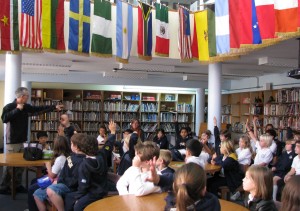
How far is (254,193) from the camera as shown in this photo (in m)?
2.59

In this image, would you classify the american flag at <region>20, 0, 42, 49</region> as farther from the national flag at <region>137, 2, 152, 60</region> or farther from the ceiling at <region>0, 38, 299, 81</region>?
the ceiling at <region>0, 38, 299, 81</region>

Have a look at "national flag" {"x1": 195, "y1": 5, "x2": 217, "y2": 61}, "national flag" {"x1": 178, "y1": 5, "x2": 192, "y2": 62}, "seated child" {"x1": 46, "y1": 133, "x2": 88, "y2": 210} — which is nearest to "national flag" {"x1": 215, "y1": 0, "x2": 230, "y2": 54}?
"national flag" {"x1": 195, "y1": 5, "x2": 217, "y2": 61}

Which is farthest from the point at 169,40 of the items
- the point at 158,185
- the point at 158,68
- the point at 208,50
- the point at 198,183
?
the point at 198,183

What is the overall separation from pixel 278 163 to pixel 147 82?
7.64 metres

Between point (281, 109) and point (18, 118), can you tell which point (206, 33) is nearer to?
point (18, 118)

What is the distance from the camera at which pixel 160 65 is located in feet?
33.0

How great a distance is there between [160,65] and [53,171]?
21.2 ft

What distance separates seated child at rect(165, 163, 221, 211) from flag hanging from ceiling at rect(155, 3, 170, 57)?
5259mm

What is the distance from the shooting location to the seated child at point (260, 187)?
2.48 meters

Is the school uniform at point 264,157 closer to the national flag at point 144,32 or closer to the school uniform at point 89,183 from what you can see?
the national flag at point 144,32

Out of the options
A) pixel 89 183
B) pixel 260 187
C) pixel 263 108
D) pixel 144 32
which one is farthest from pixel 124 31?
pixel 263 108

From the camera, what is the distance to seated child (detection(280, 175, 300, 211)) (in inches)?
71.9

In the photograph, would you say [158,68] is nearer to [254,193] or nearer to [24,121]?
[24,121]

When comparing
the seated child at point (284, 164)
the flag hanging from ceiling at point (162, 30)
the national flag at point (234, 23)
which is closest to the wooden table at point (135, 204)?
the seated child at point (284, 164)
